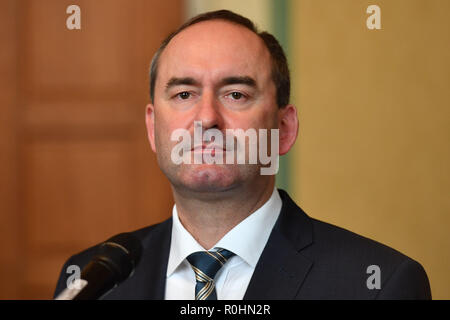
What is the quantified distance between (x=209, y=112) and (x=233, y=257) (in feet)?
0.83

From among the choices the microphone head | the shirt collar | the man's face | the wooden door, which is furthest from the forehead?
the wooden door

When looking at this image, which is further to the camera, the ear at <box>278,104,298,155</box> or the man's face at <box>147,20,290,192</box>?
the ear at <box>278,104,298,155</box>

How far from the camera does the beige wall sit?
5.80ft

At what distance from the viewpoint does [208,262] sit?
1077 millimetres

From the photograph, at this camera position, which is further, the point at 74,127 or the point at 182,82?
the point at 74,127

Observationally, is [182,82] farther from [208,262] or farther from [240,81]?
[208,262]

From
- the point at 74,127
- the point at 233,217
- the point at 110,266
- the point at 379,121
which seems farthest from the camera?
the point at 74,127

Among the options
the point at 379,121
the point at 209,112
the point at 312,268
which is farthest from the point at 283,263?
the point at 379,121

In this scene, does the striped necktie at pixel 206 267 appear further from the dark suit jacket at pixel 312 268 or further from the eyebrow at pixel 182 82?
the eyebrow at pixel 182 82

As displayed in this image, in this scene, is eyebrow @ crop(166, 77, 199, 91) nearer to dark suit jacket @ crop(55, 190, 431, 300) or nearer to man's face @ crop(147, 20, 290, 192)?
man's face @ crop(147, 20, 290, 192)

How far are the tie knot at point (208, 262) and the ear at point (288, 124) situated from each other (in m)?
0.27

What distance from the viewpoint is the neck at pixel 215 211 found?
112 centimetres

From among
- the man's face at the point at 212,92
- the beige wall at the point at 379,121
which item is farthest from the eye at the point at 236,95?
the beige wall at the point at 379,121

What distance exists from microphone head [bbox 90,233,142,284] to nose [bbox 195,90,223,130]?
265 mm
